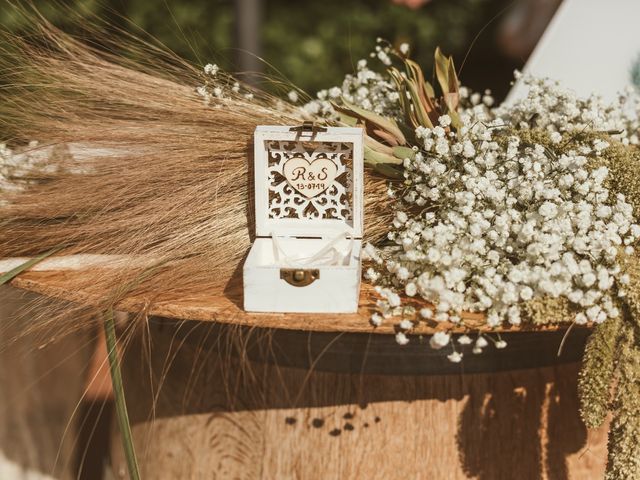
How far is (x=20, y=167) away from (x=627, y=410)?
1057 mm

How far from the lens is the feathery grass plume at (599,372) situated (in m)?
1.09

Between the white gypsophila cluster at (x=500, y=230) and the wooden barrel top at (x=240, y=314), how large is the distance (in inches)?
0.7

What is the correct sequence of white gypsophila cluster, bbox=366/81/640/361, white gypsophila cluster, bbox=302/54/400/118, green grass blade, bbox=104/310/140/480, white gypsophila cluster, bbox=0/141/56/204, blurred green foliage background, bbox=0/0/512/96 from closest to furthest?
1. white gypsophila cluster, bbox=366/81/640/361
2. green grass blade, bbox=104/310/140/480
3. white gypsophila cluster, bbox=0/141/56/204
4. white gypsophila cluster, bbox=302/54/400/118
5. blurred green foliage background, bbox=0/0/512/96

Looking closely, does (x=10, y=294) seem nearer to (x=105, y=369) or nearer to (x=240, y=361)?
(x=105, y=369)

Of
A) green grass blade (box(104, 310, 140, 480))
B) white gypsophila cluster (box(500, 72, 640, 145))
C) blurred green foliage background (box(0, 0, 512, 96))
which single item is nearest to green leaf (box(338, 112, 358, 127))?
white gypsophila cluster (box(500, 72, 640, 145))

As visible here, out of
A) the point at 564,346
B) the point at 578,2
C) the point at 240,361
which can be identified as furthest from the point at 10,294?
the point at 578,2

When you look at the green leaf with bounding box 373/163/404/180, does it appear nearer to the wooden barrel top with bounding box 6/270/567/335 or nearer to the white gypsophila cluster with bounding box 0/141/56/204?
the wooden barrel top with bounding box 6/270/567/335

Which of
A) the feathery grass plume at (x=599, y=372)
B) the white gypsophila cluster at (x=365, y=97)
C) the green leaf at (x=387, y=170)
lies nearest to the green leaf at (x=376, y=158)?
the green leaf at (x=387, y=170)

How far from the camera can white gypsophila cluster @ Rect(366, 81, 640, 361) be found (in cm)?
109

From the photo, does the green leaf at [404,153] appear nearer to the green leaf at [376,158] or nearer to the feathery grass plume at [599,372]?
the green leaf at [376,158]

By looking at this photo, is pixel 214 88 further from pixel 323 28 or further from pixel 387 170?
pixel 323 28

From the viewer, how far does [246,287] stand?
1.11m

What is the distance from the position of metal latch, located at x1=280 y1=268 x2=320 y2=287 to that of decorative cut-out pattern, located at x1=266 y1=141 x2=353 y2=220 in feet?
0.74

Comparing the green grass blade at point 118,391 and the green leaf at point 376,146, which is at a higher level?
the green leaf at point 376,146
